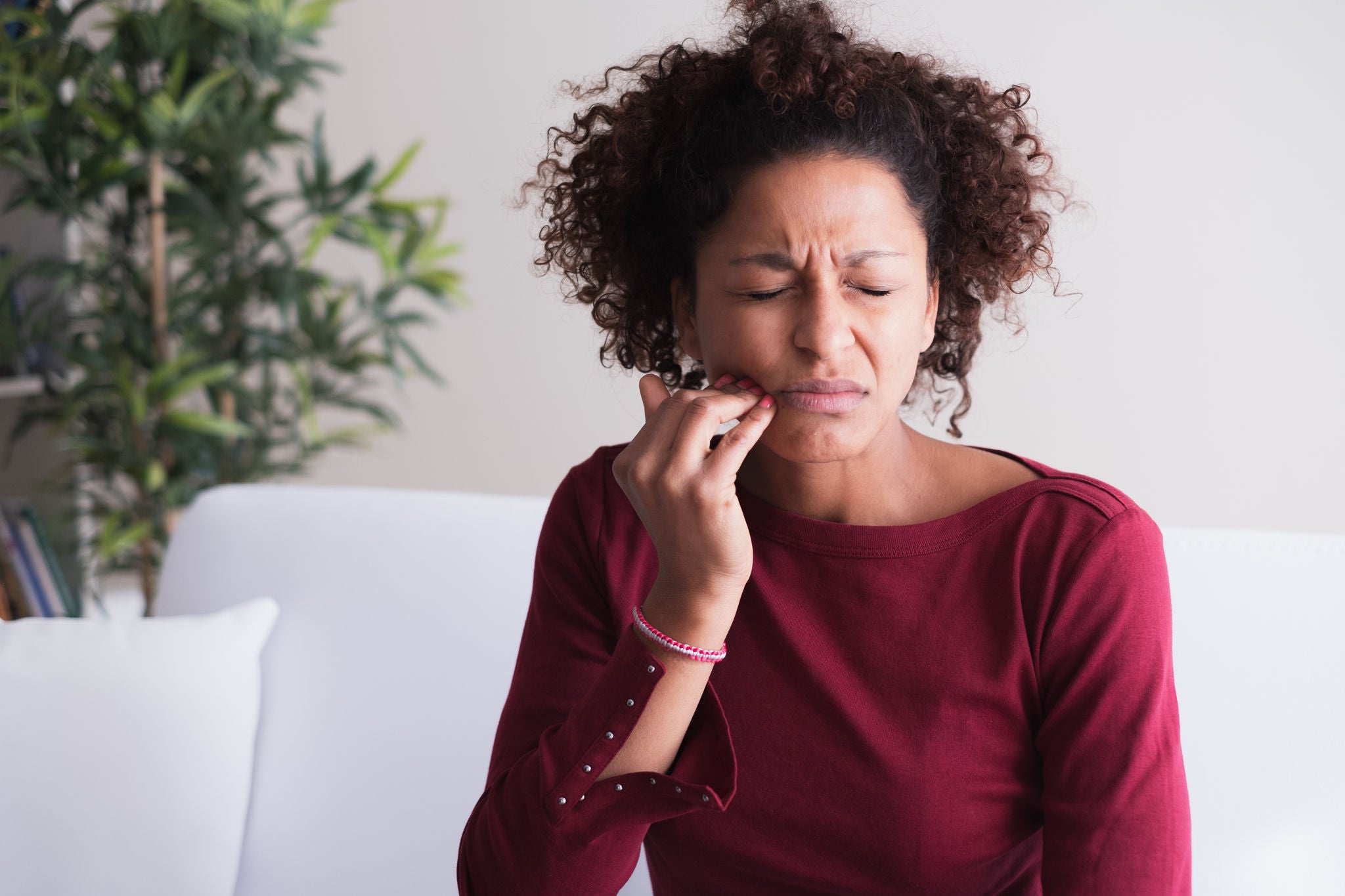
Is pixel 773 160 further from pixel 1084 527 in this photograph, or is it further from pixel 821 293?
pixel 1084 527

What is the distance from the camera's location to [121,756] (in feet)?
4.58

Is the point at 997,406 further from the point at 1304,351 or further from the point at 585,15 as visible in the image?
the point at 585,15

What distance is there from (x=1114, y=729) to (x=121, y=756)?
3.76ft

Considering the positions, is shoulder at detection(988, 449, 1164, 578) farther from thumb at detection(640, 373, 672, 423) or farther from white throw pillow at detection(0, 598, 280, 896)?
white throw pillow at detection(0, 598, 280, 896)

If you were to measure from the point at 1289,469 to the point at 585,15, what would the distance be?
1.95 m

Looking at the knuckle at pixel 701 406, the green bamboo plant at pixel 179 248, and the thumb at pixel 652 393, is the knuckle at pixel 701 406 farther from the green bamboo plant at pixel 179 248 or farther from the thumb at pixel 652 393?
the green bamboo plant at pixel 179 248

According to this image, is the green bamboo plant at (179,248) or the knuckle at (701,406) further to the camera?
the green bamboo plant at (179,248)

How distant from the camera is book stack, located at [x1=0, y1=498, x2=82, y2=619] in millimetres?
2611

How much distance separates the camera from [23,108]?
8.38 ft

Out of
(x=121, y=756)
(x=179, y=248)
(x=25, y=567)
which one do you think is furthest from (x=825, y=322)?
(x=25, y=567)

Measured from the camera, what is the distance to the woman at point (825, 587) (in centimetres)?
105

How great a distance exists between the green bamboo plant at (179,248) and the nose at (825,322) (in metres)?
1.89

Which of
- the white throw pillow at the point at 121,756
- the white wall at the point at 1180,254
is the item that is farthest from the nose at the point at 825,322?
the white wall at the point at 1180,254

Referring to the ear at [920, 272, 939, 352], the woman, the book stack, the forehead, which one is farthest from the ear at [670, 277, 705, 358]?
the book stack
